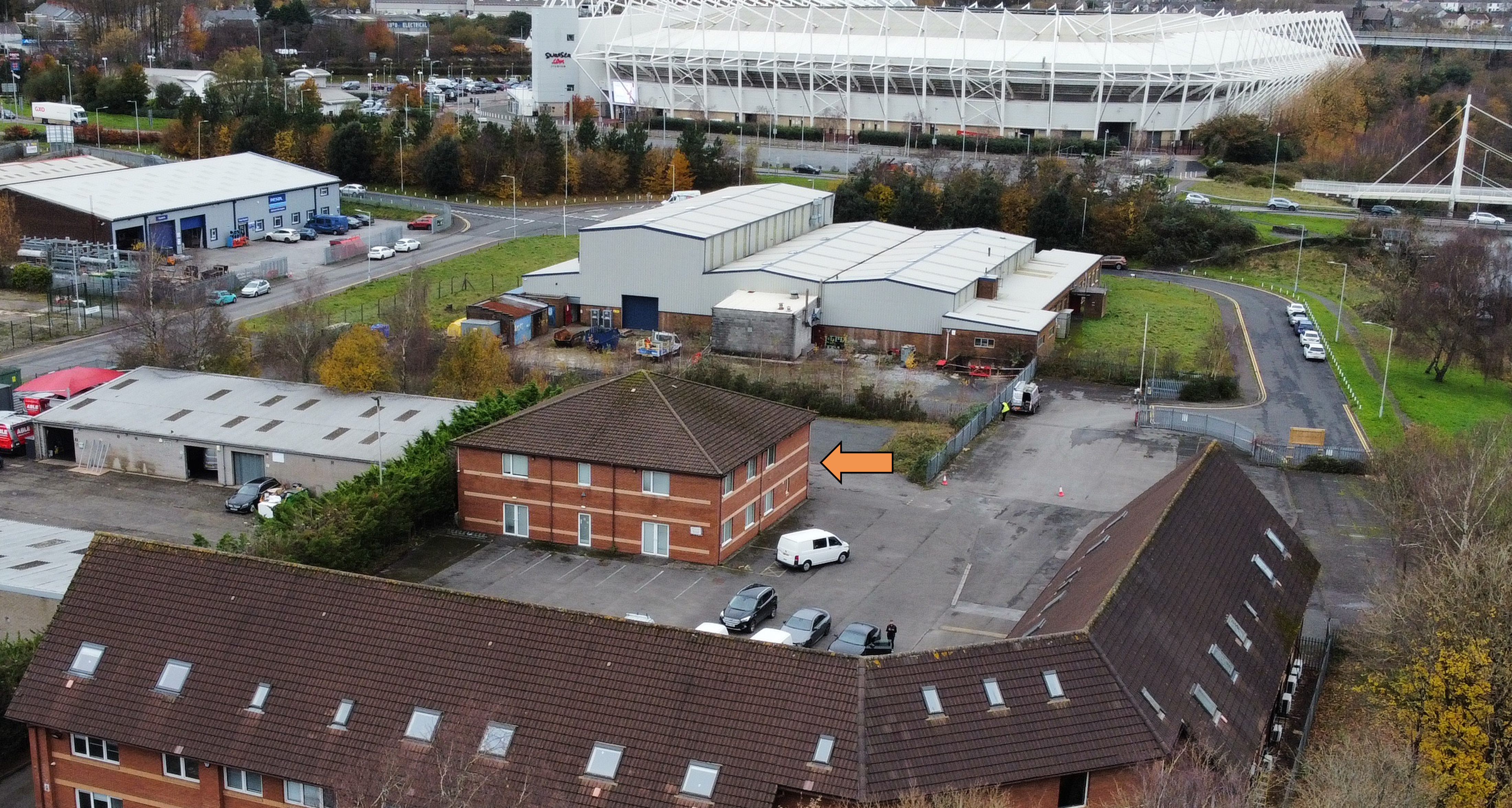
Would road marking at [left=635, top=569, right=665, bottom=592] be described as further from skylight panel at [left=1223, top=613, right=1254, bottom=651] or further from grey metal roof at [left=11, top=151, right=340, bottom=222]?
grey metal roof at [left=11, top=151, right=340, bottom=222]

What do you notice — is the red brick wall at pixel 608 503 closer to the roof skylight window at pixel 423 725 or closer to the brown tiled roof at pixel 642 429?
the brown tiled roof at pixel 642 429

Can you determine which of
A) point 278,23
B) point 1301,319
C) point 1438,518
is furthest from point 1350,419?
point 278,23

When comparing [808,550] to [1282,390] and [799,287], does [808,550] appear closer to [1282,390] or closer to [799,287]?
[799,287]

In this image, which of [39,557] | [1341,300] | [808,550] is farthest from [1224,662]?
[1341,300]

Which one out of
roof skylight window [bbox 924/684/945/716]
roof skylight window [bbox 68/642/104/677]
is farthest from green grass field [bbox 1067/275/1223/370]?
roof skylight window [bbox 68/642/104/677]

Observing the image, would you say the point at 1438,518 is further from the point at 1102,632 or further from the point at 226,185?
the point at 226,185
